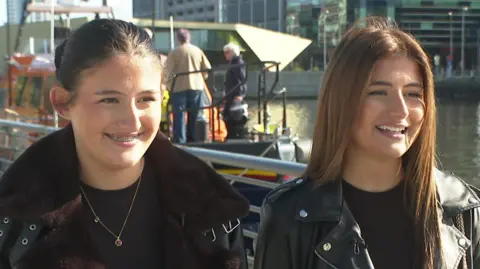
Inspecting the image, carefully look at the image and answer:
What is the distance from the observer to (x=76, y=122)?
1.82m

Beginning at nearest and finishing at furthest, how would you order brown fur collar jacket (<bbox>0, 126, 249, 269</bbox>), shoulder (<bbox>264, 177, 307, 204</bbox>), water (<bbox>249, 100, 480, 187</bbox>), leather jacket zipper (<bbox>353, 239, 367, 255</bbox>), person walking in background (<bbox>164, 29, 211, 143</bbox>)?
brown fur collar jacket (<bbox>0, 126, 249, 269</bbox>)
leather jacket zipper (<bbox>353, 239, 367, 255</bbox>)
shoulder (<bbox>264, 177, 307, 204</bbox>)
person walking in background (<bbox>164, 29, 211, 143</bbox>)
water (<bbox>249, 100, 480, 187</bbox>)

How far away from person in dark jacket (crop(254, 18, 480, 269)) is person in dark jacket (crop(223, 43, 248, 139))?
6.61m

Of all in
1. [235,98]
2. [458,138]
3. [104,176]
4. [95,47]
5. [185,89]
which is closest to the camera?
[95,47]

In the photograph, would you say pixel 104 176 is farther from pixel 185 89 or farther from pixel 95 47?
pixel 185 89

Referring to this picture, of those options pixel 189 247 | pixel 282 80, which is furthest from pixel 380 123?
pixel 282 80

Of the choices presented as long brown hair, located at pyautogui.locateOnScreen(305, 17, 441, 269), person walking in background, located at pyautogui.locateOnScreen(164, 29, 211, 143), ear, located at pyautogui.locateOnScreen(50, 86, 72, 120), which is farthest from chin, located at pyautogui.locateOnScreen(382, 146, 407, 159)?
person walking in background, located at pyautogui.locateOnScreen(164, 29, 211, 143)

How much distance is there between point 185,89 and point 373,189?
6699mm

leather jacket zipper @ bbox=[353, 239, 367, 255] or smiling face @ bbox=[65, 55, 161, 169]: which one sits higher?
smiling face @ bbox=[65, 55, 161, 169]

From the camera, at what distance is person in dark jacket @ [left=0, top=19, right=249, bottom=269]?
69.7 inches

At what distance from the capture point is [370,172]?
6.59 ft

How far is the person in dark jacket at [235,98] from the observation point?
8.74 meters

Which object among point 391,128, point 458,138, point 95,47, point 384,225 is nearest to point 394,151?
point 391,128

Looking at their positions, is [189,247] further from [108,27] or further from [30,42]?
[30,42]

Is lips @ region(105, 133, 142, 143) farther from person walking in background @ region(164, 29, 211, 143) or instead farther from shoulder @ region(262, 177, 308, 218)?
person walking in background @ region(164, 29, 211, 143)
